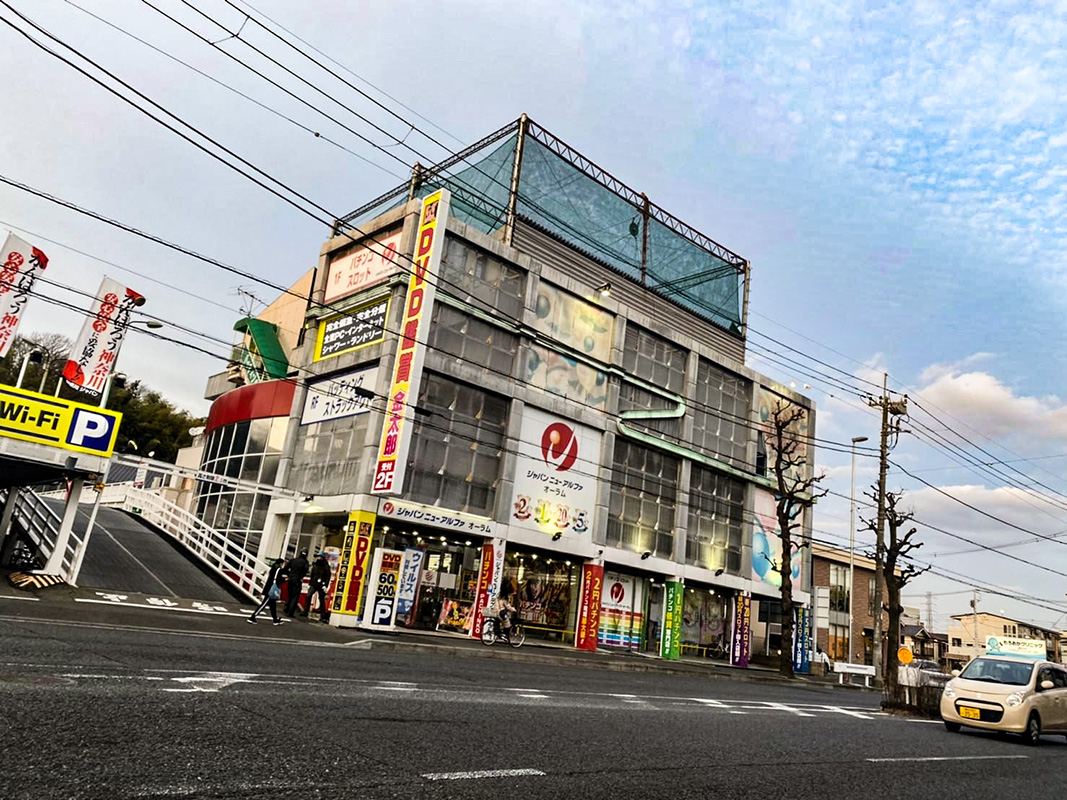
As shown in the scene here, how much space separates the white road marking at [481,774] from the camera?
4.61 m

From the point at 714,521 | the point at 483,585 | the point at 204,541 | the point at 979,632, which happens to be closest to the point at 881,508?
the point at 714,521

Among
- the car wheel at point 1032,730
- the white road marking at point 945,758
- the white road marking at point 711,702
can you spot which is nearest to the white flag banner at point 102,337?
the white road marking at point 711,702

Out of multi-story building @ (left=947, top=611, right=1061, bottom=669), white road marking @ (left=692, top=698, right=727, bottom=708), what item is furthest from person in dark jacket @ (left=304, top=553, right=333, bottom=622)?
multi-story building @ (left=947, top=611, right=1061, bottom=669)

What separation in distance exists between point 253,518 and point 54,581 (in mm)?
12954

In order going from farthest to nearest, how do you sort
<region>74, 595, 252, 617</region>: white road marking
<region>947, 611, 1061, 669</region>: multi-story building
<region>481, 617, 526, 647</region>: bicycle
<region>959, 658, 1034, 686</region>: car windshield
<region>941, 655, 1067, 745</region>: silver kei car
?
<region>947, 611, 1061, 669</region>: multi-story building
<region>481, 617, 526, 647</region>: bicycle
<region>74, 595, 252, 617</region>: white road marking
<region>959, 658, 1034, 686</region>: car windshield
<region>941, 655, 1067, 745</region>: silver kei car

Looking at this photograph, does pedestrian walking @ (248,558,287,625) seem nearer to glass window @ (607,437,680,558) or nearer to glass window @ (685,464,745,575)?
glass window @ (607,437,680,558)

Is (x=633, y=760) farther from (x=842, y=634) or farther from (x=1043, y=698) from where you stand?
(x=842, y=634)

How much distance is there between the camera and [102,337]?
2162 cm

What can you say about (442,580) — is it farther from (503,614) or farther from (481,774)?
(481,774)

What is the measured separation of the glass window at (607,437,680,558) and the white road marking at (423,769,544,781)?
2687 cm

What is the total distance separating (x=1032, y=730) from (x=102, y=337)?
2478cm

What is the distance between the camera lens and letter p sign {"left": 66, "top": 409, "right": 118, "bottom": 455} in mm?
18391

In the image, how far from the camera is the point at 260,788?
387 cm

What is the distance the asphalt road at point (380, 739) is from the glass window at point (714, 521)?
79.5 feet
